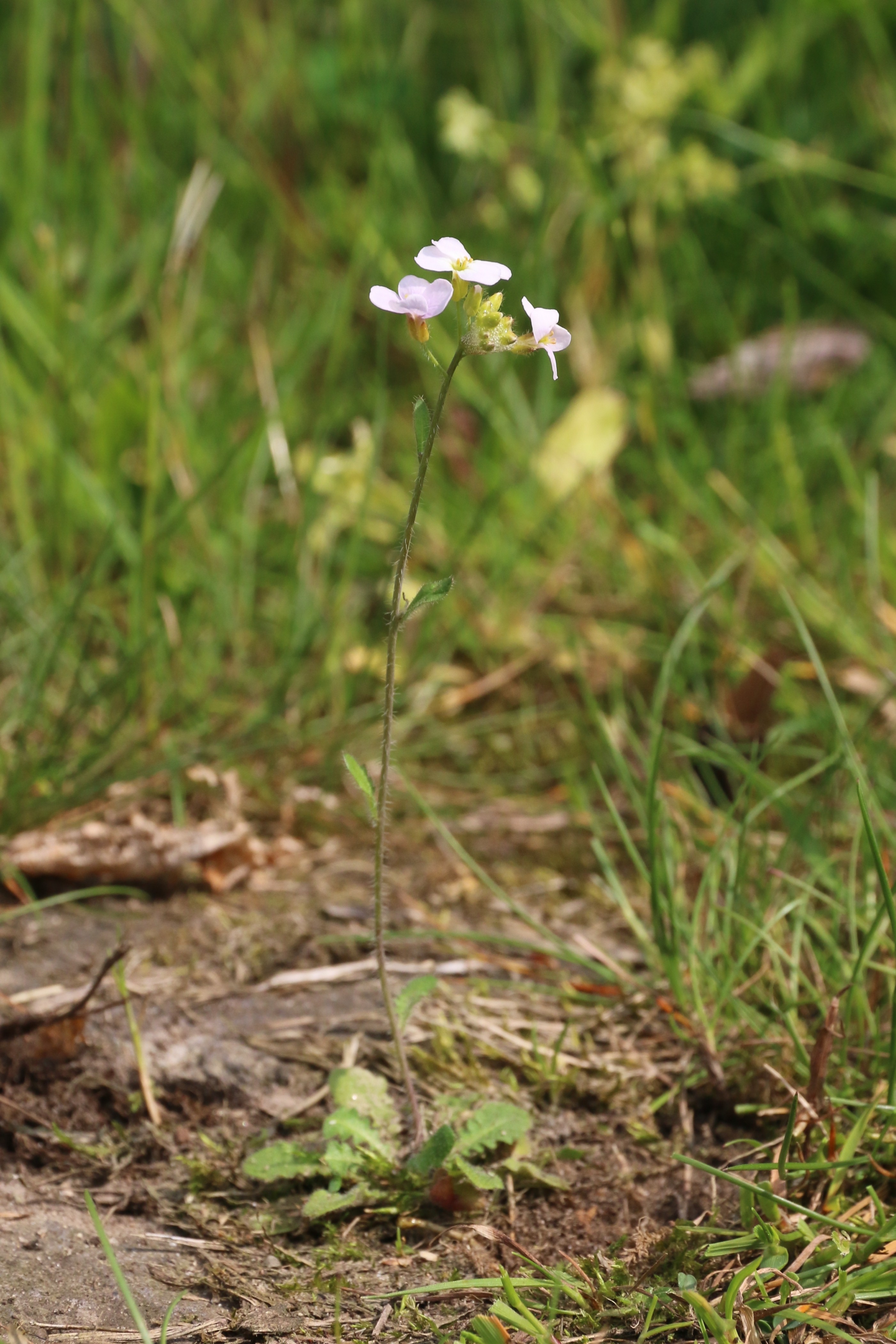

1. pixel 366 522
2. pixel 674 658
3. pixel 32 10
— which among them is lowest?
pixel 674 658

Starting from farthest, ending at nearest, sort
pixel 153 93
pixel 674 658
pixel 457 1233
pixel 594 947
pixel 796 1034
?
1. pixel 153 93
2. pixel 674 658
3. pixel 594 947
4. pixel 796 1034
5. pixel 457 1233

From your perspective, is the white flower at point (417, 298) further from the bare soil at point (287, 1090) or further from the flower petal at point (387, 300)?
the bare soil at point (287, 1090)

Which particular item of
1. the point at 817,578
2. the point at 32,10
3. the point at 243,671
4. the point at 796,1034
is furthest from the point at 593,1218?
the point at 32,10

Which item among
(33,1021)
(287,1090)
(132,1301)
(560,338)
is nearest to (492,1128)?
(287,1090)

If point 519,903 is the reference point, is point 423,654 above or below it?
above

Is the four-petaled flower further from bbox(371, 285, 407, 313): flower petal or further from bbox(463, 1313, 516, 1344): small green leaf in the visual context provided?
bbox(463, 1313, 516, 1344): small green leaf

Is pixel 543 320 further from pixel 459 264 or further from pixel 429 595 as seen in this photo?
pixel 429 595

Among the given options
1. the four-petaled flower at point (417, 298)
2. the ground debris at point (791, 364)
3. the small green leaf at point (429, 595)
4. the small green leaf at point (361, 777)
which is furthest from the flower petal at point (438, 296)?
the ground debris at point (791, 364)

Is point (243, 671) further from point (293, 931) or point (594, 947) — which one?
point (594, 947)
